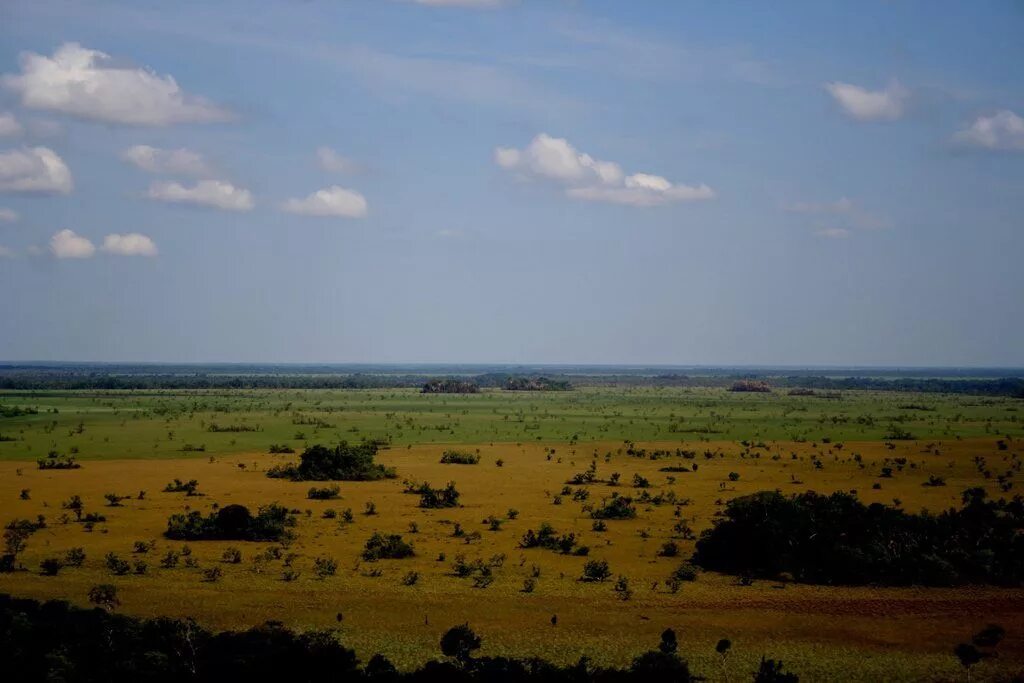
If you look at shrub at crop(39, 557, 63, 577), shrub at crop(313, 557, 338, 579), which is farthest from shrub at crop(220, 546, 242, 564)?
shrub at crop(39, 557, 63, 577)

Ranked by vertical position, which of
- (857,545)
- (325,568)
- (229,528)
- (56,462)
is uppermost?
(857,545)

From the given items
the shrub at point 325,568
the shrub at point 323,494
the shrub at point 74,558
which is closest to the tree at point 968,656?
the shrub at point 325,568

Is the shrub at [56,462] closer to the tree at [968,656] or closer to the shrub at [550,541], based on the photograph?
the shrub at [550,541]

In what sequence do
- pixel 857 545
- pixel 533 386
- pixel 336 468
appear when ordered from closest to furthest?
pixel 857 545 → pixel 336 468 → pixel 533 386

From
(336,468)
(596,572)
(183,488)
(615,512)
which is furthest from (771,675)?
(336,468)

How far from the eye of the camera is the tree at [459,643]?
55.9 feet

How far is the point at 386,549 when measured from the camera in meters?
26.6

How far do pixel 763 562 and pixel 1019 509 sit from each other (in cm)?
1142

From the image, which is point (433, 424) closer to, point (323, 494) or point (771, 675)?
point (323, 494)

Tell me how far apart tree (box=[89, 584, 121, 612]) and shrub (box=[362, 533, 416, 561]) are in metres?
7.07

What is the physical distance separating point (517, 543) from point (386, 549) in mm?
4238

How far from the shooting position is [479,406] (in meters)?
112

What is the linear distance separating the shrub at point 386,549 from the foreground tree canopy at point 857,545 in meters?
8.31

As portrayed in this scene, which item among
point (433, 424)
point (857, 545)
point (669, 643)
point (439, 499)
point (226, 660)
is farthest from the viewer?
point (433, 424)
